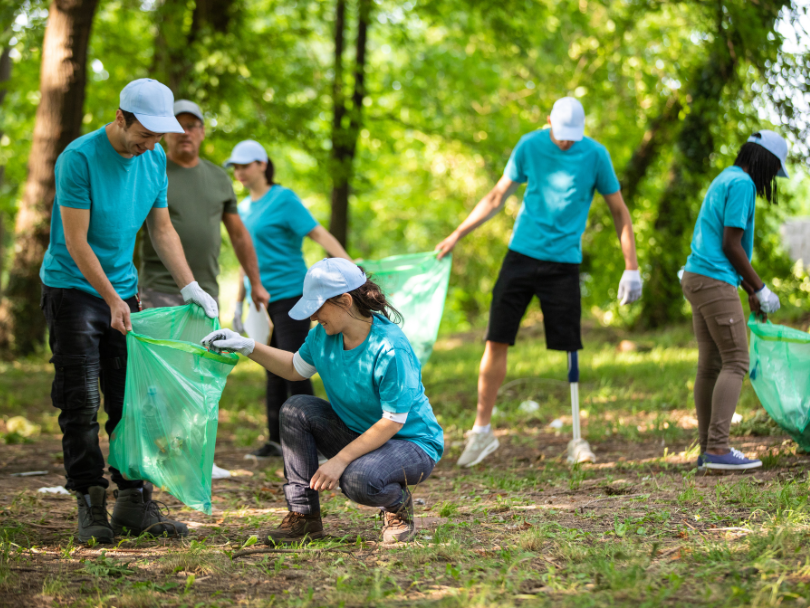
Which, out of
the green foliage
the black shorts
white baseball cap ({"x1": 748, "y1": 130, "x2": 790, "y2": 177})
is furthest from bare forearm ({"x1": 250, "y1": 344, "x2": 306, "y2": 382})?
the green foliage

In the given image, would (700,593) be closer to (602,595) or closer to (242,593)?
(602,595)

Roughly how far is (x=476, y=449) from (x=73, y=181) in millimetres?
2736

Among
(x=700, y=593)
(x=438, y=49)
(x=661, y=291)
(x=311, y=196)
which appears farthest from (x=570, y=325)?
(x=311, y=196)

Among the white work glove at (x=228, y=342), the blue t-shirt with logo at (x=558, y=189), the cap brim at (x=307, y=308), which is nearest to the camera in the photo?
the cap brim at (x=307, y=308)

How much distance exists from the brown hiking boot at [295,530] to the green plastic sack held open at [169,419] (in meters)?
0.28

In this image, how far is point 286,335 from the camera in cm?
458

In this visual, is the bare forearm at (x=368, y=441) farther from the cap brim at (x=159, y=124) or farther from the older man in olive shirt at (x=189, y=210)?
the older man in olive shirt at (x=189, y=210)

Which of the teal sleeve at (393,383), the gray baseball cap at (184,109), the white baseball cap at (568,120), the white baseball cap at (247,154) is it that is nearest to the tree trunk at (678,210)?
the white baseball cap at (568,120)

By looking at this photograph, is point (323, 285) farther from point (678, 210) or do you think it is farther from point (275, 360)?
point (678, 210)

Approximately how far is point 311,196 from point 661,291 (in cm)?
1412

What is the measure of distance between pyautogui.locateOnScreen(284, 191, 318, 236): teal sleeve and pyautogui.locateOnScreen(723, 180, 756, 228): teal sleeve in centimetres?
237

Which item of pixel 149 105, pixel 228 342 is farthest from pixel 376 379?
pixel 149 105

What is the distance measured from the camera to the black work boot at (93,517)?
2.98 m

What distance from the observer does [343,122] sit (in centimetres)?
1080
